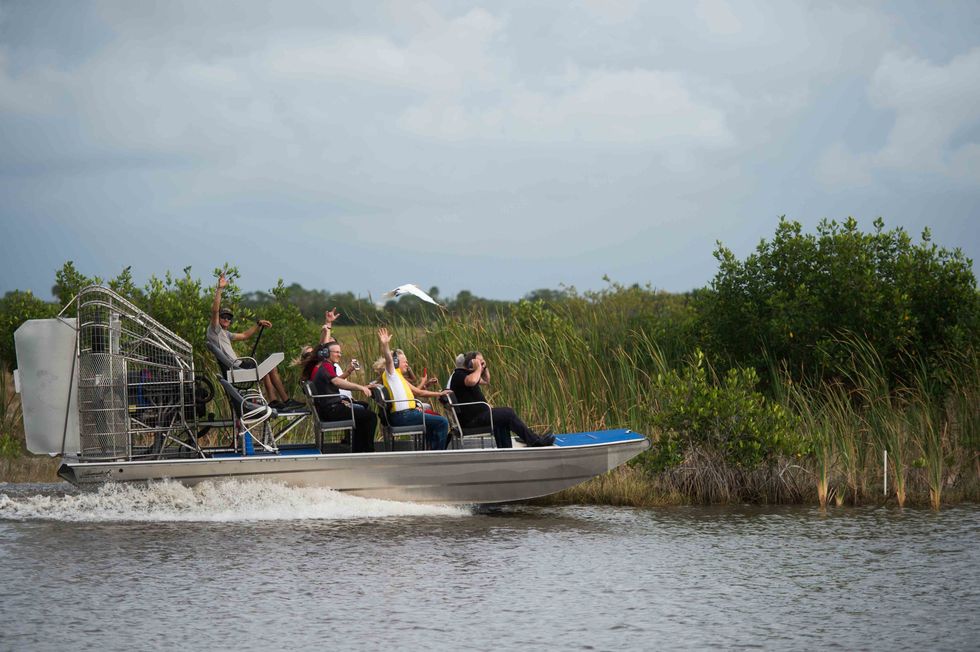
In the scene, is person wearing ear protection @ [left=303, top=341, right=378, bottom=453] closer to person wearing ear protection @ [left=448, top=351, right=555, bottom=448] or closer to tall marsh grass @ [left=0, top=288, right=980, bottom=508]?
person wearing ear protection @ [left=448, top=351, right=555, bottom=448]

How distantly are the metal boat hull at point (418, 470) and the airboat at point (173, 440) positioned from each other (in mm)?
11

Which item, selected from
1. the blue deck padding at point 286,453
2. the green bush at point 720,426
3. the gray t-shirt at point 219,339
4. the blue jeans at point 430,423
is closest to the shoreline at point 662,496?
the green bush at point 720,426

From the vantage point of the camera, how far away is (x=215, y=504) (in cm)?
1254

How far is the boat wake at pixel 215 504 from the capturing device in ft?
40.9

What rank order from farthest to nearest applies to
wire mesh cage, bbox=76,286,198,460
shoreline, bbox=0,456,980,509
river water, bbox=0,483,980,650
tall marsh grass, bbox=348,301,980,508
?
1. tall marsh grass, bbox=348,301,980,508
2. shoreline, bbox=0,456,980,509
3. wire mesh cage, bbox=76,286,198,460
4. river water, bbox=0,483,980,650

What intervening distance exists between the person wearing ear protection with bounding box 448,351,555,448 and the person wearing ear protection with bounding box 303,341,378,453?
1.03 metres

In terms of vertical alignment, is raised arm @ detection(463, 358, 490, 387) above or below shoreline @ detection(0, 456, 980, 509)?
above

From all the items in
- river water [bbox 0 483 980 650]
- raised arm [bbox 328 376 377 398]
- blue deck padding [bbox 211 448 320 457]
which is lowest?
river water [bbox 0 483 980 650]

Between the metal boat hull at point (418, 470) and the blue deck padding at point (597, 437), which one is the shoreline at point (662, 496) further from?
the metal boat hull at point (418, 470)

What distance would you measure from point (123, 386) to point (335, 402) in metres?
2.32

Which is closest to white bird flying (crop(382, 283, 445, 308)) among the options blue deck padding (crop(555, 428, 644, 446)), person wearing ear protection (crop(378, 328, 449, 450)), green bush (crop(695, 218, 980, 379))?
person wearing ear protection (crop(378, 328, 449, 450))

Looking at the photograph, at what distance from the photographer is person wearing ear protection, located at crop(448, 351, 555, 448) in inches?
517

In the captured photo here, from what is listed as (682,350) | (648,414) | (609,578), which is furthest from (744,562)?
(682,350)

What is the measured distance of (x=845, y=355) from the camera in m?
16.5
